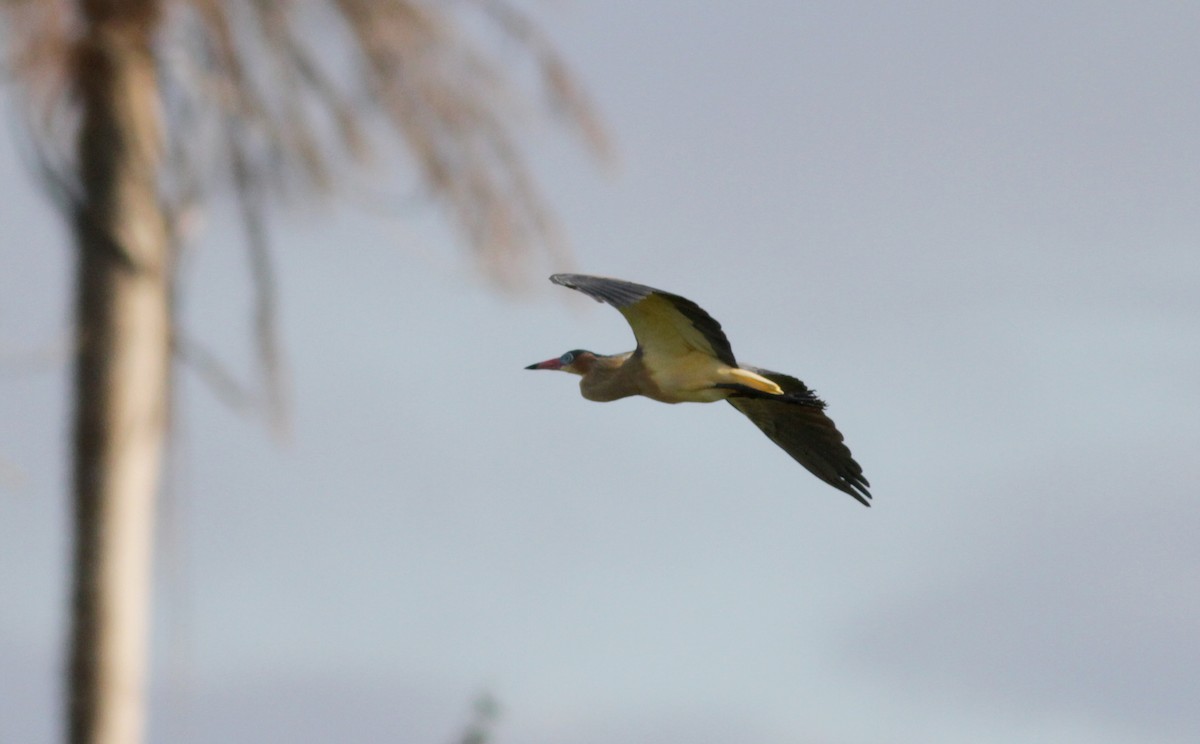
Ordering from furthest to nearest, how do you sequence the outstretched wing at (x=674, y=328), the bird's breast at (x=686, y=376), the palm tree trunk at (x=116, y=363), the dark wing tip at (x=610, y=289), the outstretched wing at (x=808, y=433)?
1. the outstretched wing at (x=808, y=433)
2. the bird's breast at (x=686, y=376)
3. the outstretched wing at (x=674, y=328)
4. the dark wing tip at (x=610, y=289)
5. the palm tree trunk at (x=116, y=363)

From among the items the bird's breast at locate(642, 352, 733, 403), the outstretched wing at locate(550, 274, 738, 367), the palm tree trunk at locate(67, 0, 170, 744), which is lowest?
the palm tree trunk at locate(67, 0, 170, 744)

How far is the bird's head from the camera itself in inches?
325

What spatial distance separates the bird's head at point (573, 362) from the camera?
27.1 ft

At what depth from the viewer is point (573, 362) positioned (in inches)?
329

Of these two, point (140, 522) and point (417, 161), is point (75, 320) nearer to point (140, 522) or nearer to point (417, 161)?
point (140, 522)

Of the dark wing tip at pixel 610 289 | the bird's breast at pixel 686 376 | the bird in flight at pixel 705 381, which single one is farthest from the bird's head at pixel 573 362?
the dark wing tip at pixel 610 289

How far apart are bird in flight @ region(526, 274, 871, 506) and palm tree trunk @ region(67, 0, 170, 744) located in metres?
2.58

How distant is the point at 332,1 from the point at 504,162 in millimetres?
661

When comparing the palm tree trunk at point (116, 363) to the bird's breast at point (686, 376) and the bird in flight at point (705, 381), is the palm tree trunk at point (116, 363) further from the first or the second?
the bird's breast at point (686, 376)

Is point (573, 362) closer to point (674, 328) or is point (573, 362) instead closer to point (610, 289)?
point (674, 328)

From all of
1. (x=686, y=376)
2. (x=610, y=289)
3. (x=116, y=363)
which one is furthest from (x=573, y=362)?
(x=116, y=363)

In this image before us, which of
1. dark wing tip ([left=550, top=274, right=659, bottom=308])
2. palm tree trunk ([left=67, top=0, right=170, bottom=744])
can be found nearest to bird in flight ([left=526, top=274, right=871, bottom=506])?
dark wing tip ([left=550, top=274, right=659, bottom=308])

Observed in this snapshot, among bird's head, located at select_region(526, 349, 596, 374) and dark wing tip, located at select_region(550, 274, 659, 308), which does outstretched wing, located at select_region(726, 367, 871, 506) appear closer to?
bird's head, located at select_region(526, 349, 596, 374)

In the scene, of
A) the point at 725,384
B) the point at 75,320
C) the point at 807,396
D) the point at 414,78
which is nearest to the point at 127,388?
the point at 75,320
